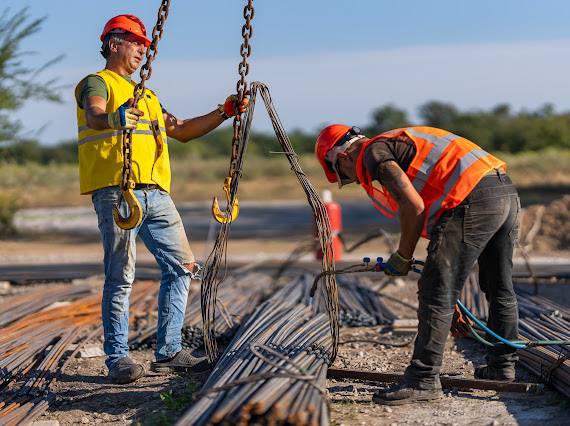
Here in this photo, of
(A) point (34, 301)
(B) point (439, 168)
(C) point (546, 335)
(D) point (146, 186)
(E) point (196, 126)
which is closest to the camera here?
(B) point (439, 168)

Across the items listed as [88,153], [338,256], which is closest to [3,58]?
[338,256]

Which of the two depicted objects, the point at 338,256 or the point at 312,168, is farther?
the point at 312,168

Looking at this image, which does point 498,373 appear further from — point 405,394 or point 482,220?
point 482,220

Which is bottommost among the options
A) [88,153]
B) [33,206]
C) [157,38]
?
[33,206]

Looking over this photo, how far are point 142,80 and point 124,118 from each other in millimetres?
298

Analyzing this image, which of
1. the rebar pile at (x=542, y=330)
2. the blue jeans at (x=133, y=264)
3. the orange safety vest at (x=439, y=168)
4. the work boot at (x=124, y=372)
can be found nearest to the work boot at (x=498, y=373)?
the rebar pile at (x=542, y=330)

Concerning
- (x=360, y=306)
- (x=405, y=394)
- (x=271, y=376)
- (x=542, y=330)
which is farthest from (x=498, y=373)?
(x=360, y=306)

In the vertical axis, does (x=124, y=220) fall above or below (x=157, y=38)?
below

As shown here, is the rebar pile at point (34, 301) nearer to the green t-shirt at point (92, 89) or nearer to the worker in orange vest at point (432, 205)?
the green t-shirt at point (92, 89)

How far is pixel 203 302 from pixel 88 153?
111 centimetres

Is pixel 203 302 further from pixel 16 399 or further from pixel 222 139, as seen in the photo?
pixel 222 139

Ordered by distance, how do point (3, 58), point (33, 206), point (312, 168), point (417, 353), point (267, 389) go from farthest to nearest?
1. point (312, 168)
2. point (33, 206)
3. point (3, 58)
4. point (417, 353)
5. point (267, 389)

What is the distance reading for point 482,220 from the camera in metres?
4.80

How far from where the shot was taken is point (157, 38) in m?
5.15
